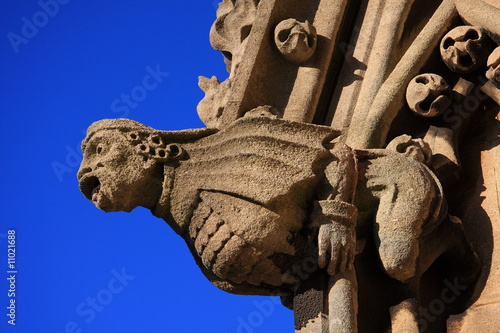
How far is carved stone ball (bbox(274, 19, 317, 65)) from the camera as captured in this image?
440cm

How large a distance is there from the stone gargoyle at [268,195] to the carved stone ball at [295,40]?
0.71 m

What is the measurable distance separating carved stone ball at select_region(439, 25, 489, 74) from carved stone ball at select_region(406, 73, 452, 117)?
9cm

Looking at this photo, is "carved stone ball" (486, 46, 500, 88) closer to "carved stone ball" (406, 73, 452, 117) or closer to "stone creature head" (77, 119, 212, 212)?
"carved stone ball" (406, 73, 452, 117)

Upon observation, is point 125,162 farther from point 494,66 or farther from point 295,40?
point 494,66

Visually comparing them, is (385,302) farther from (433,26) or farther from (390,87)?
(433,26)

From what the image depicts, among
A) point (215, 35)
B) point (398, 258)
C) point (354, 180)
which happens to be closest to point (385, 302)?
point (398, 258)

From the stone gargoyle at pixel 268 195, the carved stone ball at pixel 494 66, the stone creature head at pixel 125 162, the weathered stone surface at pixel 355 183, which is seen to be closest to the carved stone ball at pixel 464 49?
the weathered stone surface at pixel 355 183

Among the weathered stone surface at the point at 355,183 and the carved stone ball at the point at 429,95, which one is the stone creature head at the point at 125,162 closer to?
the weathered stone surface at the point at 355,183

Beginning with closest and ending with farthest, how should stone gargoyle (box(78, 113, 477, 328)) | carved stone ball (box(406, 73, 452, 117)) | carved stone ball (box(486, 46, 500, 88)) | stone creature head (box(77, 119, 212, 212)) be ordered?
1. stone gargoyle (box(78, 113, 477, 328))
2. stone creature head (box(77, 119, 212, 212))
3. carved stone ball (box(486, 46, 500, 88))
4. carved stone ball (box(406, 73, 452, 117))

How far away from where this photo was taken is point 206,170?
3750 millimetres

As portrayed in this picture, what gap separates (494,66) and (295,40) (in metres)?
0.83

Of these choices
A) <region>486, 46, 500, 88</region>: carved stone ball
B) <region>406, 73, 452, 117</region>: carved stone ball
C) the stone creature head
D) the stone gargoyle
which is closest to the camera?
the stone gargoyle

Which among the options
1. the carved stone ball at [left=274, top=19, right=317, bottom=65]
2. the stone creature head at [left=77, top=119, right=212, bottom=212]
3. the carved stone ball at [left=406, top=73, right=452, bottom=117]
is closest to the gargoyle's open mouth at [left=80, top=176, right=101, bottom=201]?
the stone creature head at [left=77, top=119, right=212, bottom=212]

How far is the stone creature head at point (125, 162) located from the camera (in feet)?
12.2
